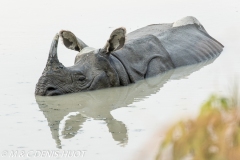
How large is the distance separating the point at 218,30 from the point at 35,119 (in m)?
6.54

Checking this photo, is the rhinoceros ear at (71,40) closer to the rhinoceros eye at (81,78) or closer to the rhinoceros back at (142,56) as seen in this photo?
the rhinoceros back at (142,56)

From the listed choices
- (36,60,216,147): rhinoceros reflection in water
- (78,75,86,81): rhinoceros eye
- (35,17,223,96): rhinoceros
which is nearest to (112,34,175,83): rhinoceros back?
(35,17,223,96): rhinoceros

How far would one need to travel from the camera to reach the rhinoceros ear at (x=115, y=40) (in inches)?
367

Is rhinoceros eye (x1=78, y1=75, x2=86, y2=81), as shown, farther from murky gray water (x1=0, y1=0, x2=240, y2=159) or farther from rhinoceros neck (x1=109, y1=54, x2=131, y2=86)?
rhinoceros neck (x1=109, y1=54, x2=131, y2=86)

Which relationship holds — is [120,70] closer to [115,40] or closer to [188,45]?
[115,40]

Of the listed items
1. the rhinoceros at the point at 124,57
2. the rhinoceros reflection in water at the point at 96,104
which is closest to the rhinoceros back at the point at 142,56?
the rhinoceros at the point at 124,57

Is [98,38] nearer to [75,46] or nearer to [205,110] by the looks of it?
[75,46]

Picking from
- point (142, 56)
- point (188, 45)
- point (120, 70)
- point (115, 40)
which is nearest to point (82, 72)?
point (120, 70)

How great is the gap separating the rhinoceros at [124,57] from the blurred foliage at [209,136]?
21.6ft

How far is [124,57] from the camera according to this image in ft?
31.9

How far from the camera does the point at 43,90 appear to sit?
878cm

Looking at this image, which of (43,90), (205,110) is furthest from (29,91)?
(205,110)

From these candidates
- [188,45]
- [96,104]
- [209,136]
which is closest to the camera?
[209,136]

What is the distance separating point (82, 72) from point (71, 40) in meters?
0.82
